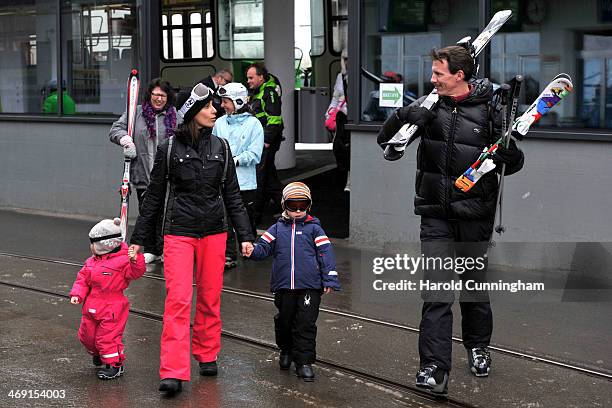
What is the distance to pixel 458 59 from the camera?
6.20 m

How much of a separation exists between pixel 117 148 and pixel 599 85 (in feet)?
19.6

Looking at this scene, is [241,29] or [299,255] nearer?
[299,255]

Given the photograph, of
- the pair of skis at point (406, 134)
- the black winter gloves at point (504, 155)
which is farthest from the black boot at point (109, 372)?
the black winter gloves at point (504, 155)

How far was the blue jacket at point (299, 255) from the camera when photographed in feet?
21.5

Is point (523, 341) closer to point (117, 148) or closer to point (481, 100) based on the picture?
point (481, 100)

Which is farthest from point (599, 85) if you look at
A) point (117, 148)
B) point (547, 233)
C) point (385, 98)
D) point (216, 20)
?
point (216, 20)

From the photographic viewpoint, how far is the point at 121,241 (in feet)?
22.0

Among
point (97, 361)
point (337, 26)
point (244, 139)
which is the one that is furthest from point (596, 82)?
point (337, 26)

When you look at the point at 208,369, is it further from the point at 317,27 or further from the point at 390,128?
the point at 317,27

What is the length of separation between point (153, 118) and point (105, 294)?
11.9 ft

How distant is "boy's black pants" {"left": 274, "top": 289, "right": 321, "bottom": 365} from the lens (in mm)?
6551

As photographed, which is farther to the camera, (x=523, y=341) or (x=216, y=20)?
(x=216, y=20)

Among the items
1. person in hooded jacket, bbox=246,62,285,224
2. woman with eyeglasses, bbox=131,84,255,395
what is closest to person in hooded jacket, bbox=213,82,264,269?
person in hooded jacket, bbox=246,62,285,224

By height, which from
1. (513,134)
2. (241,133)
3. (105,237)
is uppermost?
(513,134)
